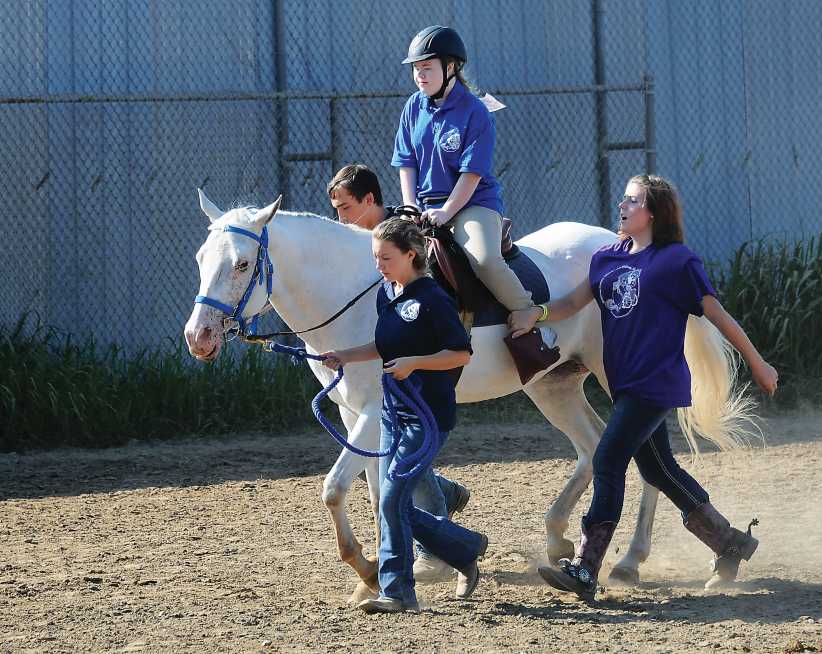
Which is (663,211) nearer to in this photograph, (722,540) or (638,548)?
(722,540)

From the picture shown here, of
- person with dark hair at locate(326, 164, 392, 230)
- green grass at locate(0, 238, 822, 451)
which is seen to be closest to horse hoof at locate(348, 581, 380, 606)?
person with dark hair at locate(326, 164, 392, 230)

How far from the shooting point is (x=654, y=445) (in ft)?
15.9

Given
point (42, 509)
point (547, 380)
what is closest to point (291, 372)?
point (42, 509)

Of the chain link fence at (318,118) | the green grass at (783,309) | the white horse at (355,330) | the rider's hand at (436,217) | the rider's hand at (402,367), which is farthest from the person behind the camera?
the green grass at (783,309)

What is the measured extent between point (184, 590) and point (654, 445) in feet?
6.83

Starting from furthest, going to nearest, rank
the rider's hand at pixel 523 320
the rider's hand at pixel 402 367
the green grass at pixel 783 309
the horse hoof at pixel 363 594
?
the green grass at pixel 783 309, the rider's hand at pixel 523 320, the horse hoof at pixel 363 594, the rider's hand at pixel 402 367

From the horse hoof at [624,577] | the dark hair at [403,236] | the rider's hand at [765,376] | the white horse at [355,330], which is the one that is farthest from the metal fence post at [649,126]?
the dark hair at [403,236]

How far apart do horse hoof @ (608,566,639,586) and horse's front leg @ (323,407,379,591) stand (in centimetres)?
104

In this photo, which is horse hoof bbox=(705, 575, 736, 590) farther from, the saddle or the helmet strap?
the helmet strap

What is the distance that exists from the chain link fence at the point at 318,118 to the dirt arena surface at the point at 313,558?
1875 mm

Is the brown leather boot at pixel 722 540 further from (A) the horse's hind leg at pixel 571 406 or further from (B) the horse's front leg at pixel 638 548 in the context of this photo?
(A) the horse's hind leg at pixel 571 406

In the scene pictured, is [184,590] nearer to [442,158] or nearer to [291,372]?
[442,158]

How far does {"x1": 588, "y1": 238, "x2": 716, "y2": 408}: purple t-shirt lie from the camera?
455 cm

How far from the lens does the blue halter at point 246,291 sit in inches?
182
